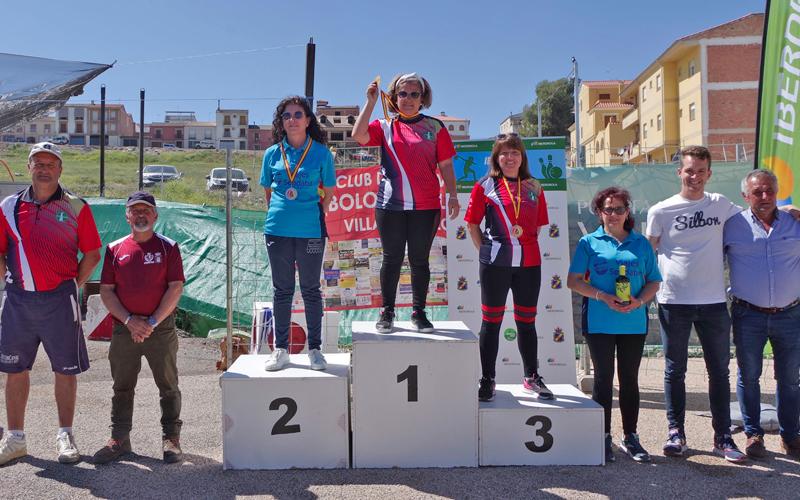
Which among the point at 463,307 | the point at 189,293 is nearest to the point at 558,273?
the point at 463,307

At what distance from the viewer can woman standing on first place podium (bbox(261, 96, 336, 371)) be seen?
13.0 ft

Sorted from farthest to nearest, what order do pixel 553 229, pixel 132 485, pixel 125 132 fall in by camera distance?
pixel 125 132
pixel 553 229
pixel 132 485

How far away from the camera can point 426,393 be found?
3.82m

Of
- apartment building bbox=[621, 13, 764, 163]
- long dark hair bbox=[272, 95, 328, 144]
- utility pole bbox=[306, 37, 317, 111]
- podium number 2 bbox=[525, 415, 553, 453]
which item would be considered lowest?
podium number 2 bbox=[525, 415, 553, 453]

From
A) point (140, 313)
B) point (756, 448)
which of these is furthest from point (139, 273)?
point (756, 448)

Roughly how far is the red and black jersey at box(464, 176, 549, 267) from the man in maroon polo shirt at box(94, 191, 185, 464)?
6.01 feet

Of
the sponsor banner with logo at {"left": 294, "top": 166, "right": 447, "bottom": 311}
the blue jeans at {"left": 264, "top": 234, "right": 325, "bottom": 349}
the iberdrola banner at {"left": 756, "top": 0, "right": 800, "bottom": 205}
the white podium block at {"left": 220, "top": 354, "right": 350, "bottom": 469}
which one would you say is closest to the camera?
the white podium block at {"left": 220, "top": 354, "right": 350, "bottom": 469}

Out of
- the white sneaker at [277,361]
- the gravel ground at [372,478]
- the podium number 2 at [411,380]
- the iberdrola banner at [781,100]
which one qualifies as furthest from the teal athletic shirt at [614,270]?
the white sneaker at [277,361]

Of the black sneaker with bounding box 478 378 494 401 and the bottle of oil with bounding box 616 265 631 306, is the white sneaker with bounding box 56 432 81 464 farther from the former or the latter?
the bottle of oil with bounding box 616 265 631 306

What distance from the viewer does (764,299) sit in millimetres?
3922

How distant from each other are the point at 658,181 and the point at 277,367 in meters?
4.95

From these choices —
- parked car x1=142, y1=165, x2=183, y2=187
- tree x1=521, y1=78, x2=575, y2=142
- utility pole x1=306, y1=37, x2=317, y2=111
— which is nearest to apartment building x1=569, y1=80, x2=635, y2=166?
tree x1=521, y1=78, x2=575, y2=142

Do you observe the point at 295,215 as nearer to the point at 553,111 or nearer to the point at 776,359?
the point at 776,359

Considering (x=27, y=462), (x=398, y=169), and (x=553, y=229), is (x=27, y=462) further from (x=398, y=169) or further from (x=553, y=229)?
(x=553, y=229)
